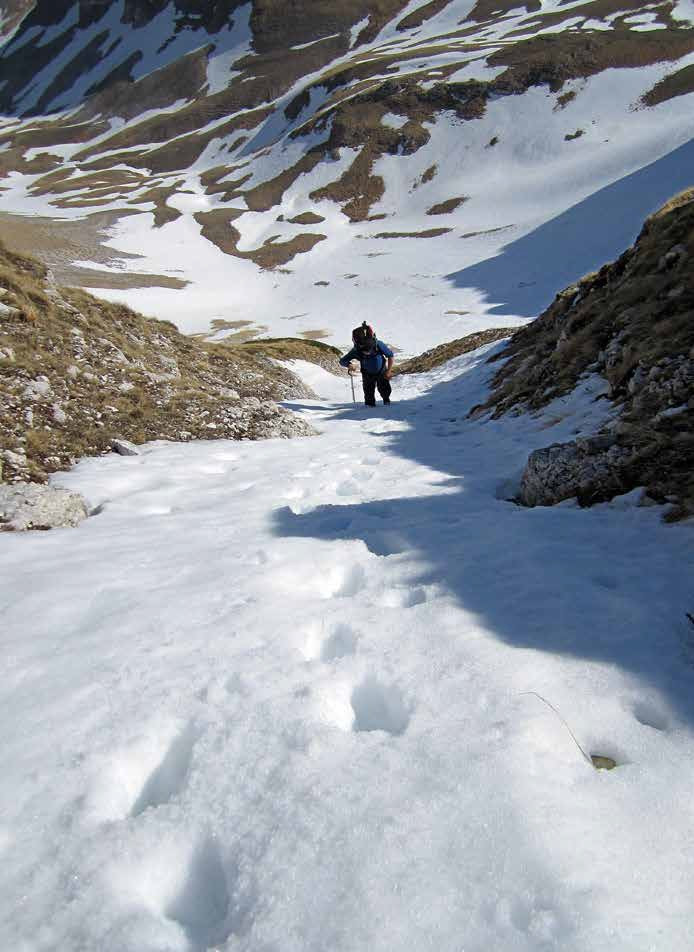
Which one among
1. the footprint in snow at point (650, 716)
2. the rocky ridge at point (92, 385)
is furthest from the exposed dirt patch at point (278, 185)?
the footprint in snow at point (650, 716)

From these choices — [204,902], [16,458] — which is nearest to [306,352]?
[16,458]

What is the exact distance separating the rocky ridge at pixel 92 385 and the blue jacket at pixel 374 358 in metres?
2.84

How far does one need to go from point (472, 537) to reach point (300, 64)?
194683 mm

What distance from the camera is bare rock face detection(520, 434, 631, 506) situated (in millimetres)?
5266

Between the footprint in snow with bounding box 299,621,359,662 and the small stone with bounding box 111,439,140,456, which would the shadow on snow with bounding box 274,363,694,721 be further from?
the small stone with bounding box 111,439,140,456

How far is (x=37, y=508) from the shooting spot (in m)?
5.38

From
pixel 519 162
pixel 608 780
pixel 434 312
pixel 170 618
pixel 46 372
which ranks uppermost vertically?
pixel 519 162

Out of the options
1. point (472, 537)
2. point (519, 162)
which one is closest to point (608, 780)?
point (472, 537)

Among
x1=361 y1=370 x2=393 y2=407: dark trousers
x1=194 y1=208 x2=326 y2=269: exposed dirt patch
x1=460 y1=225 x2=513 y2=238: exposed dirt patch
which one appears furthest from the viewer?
x1=194 y1=208 x2=326 y2=269: exposed dirt patch

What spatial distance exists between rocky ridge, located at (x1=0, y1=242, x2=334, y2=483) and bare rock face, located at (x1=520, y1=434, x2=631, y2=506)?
617cm

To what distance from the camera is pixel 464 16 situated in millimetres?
147250

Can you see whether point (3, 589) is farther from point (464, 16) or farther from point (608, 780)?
point (464, 16)

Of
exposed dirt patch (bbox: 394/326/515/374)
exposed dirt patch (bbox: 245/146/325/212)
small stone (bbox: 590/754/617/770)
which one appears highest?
exposed dirt patch (bbox: 245/146/325/212)

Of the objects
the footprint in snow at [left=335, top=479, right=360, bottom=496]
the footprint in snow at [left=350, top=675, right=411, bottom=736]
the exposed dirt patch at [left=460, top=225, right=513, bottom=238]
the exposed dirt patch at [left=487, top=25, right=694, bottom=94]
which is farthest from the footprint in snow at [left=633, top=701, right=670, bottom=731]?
the exposed dirt patch at [left=487, top=25, right=694, bottom=94]
